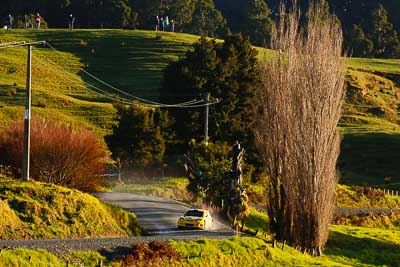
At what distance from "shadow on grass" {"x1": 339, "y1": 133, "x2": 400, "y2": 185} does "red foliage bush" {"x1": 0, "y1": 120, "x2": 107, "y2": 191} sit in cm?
3330

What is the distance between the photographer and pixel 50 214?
119 feet

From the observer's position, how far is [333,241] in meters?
47.8

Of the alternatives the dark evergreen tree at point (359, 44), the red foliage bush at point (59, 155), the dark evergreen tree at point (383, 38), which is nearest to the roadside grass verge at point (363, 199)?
the red foliage bush at point (59, 155)

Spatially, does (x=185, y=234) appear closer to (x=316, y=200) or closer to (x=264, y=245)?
(x=264, y=245)

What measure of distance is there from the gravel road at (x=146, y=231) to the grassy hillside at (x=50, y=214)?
1.97m

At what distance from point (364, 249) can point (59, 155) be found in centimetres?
1752

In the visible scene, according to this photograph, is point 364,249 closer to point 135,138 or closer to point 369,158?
point 135,138

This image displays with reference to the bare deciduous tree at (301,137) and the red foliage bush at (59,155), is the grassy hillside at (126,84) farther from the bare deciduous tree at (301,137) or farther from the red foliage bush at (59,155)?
the bare deciduous tree at (301,137)

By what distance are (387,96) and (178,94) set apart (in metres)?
48.7

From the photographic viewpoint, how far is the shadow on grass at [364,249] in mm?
45594

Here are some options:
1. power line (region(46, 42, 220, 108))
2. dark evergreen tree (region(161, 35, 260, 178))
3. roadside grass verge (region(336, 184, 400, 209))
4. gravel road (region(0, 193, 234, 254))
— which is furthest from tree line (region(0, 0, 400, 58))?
gravel road (region(0, 193, 234, 254))

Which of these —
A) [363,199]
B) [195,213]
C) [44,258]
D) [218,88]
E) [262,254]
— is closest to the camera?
[44,258]

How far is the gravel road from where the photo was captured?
3102cm

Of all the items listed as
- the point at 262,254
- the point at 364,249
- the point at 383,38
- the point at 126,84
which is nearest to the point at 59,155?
the point at 262,254
